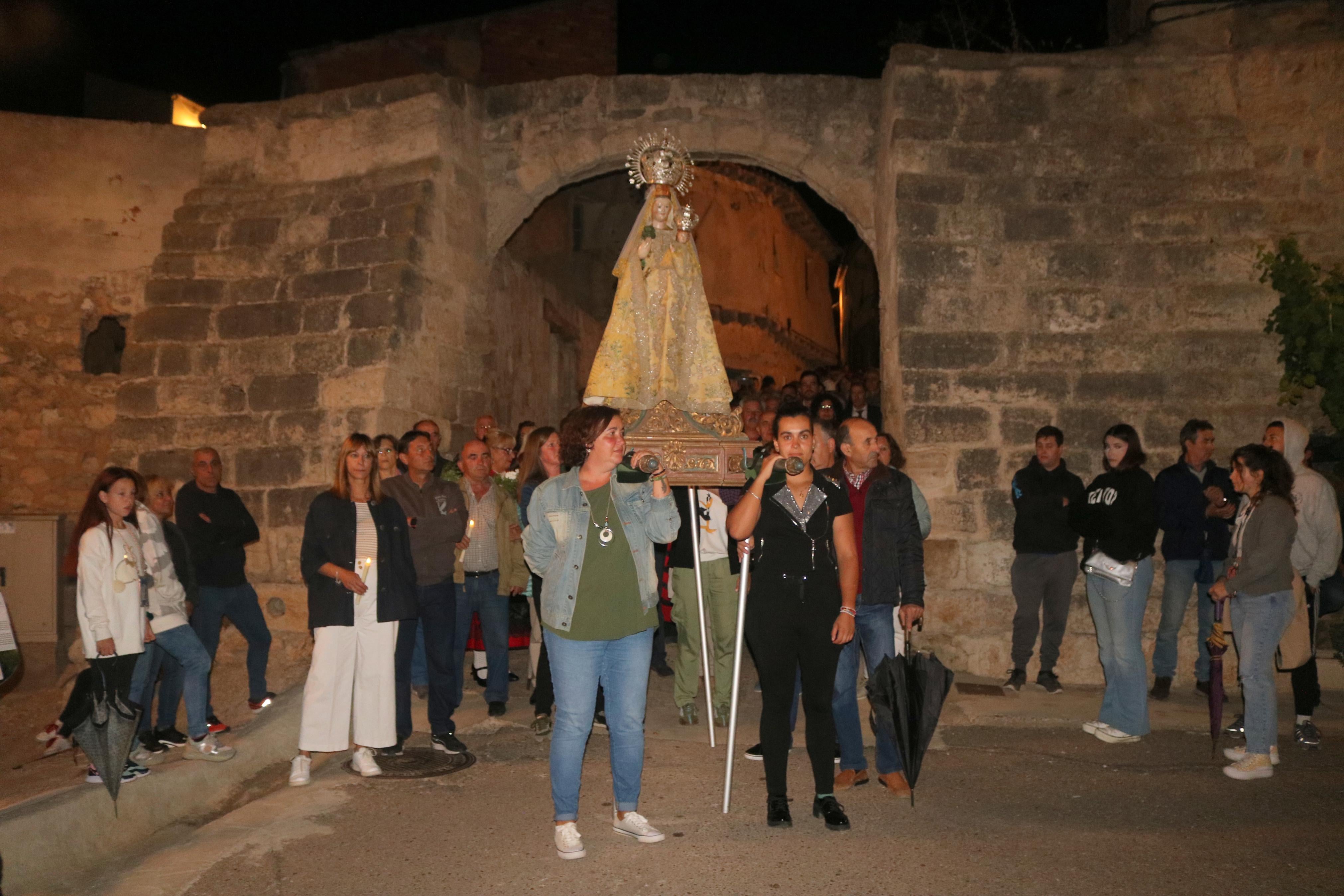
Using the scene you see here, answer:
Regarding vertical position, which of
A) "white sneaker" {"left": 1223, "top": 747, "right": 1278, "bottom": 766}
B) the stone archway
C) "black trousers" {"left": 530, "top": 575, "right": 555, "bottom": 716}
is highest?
the stone archway

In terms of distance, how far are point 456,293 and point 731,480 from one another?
18.2ft

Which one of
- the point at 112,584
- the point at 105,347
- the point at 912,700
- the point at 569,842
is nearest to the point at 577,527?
the point at 569,842

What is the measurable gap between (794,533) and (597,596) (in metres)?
0.94

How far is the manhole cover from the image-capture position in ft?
18.2

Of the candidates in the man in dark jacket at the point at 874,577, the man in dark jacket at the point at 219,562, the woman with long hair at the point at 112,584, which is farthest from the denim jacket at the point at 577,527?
the man in dark jacket at the point at 219,562

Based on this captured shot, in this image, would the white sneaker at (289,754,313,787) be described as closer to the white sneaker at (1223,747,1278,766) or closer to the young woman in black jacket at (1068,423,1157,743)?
the young woman in black jacket at (1068,423,1157,743)

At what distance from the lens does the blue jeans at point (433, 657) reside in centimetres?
591

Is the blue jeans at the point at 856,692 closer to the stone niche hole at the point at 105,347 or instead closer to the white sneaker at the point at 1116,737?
the white sneaker at the point at 1116,737

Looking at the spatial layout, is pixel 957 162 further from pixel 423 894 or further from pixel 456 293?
pixel 423 894

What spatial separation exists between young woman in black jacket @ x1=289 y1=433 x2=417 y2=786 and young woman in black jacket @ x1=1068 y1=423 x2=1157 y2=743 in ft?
13.0

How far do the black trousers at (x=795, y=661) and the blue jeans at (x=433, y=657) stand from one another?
2.14 m

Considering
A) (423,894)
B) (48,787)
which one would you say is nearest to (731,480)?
(423,894)

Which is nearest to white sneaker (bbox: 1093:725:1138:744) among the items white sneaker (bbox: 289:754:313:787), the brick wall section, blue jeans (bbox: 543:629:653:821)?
the brick wall section

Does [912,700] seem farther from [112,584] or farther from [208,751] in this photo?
[112,584]
